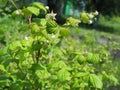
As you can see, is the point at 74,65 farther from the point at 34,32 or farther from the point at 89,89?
the point at 34,32

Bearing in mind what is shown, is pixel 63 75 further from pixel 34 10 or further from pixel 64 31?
pixel 34 10

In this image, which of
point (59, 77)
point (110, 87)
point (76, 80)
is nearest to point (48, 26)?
point (59, 77)

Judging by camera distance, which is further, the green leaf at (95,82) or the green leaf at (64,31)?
the green leaf at (64,31)

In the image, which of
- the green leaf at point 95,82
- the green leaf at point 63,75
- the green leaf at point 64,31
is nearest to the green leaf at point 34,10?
the green leaf at point 64,31

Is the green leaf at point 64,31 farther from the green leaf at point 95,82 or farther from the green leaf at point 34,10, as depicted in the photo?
the green leaf at point 95,82

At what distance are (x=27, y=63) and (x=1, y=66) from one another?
33 centimetres

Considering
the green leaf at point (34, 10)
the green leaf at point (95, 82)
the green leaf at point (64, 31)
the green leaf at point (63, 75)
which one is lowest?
the green leaf at point (95, 82)

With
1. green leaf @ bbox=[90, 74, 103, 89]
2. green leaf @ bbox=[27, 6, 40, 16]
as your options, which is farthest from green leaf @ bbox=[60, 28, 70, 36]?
green leaf @ bbox=[90, 74, 103, 89]

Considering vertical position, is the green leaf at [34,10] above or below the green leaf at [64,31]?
above

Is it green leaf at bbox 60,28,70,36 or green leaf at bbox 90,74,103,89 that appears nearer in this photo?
green leaf at bbox 90,74,103,89

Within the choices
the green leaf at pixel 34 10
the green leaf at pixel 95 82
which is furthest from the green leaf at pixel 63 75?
the green leaf at pixel 34 10

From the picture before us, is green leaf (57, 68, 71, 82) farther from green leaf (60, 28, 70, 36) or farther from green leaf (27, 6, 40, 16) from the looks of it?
green leaf (27, 6, 40, 16)

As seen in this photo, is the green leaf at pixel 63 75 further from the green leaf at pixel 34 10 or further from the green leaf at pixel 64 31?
the green leaf at pixel 34 10

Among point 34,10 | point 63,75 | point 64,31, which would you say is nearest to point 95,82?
point 63,75
